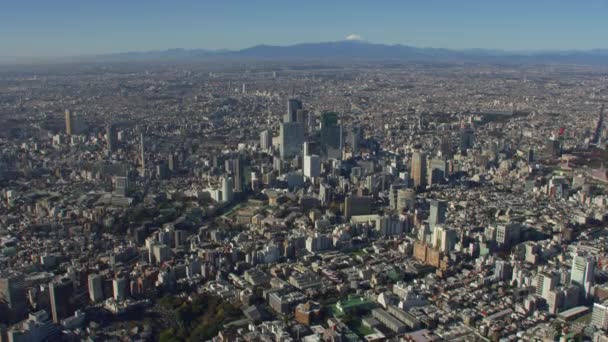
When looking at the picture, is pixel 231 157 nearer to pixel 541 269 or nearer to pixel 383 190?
pixel 383 190

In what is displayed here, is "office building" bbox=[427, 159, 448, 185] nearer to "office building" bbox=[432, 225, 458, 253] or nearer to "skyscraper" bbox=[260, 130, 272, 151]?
"office building" bbox=[432, 225, 458, 253]

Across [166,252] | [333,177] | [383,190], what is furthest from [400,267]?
[333,177]

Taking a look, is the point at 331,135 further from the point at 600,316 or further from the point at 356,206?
the point at 600,316

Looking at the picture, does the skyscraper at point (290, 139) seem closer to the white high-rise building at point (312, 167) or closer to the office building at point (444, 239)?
the white high-rise building at point (312, 167)

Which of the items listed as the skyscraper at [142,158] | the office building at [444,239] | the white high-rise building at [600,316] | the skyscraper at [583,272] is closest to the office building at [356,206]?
the office building at [444,239]

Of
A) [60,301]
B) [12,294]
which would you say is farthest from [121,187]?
[60,301]
